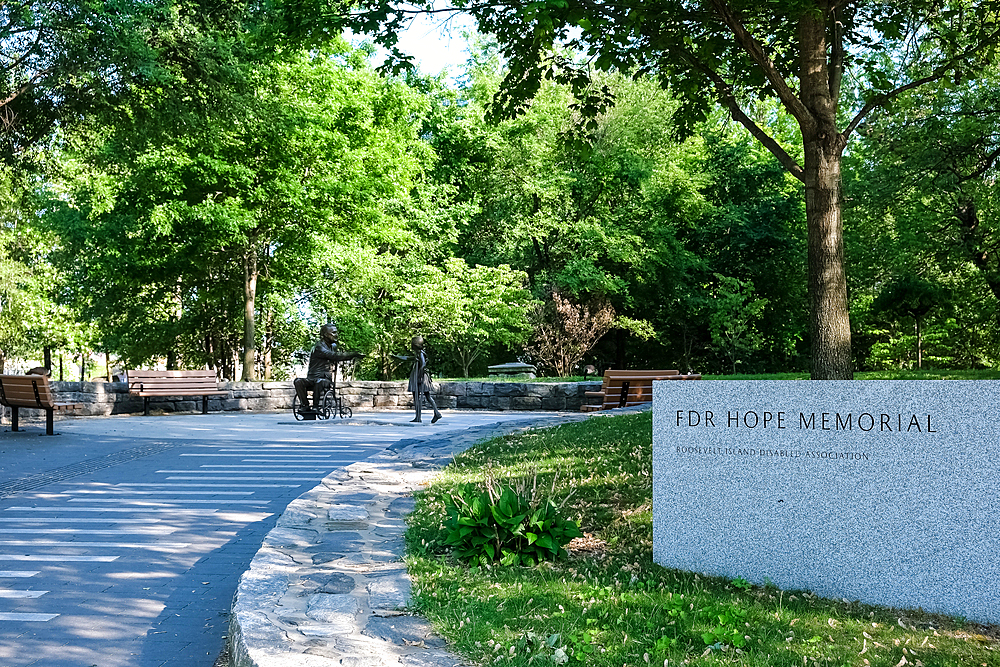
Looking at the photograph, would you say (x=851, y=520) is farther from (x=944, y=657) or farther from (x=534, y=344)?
(x=534, y=344)

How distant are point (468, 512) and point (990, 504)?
271 centimetres

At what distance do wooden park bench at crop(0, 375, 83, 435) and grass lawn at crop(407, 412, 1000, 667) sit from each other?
1010 cm

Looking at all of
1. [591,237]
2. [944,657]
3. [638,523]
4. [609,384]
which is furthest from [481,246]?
[944,657]

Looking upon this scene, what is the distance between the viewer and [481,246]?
101 ft

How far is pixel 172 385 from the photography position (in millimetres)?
19062

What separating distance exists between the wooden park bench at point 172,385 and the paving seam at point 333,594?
1333 cm

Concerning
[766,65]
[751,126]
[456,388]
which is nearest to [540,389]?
[456,388]

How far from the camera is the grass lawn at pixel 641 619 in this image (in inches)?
134

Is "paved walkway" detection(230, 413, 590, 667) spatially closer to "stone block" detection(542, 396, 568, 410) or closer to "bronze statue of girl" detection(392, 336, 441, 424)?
"bronze statue of girl" detection(392, 336, 441, 424)

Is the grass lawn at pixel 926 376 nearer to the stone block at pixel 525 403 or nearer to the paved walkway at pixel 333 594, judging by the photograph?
the stone block at pixel 525 403

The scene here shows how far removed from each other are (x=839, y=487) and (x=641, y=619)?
4.51 feet

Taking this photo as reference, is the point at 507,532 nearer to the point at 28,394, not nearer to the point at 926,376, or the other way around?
the point at 28,394

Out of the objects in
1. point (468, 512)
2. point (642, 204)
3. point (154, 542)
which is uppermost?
point (642, 204)

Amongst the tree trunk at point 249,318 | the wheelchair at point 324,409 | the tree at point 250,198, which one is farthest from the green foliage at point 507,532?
the tree trunk at point 249,318
